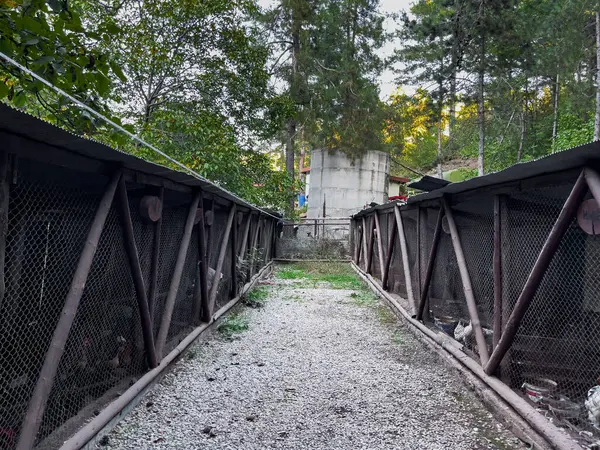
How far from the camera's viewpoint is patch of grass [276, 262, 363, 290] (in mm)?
10224

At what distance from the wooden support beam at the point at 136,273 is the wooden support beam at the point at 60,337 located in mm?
193

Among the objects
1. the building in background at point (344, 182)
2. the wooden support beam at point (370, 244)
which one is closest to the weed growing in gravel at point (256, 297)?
the wooden support beam at point (370, 244)

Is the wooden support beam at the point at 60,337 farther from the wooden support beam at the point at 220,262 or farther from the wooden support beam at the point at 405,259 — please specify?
the wooden support beam at the point at 405,259

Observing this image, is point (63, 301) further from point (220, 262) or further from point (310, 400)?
point (220, 262)

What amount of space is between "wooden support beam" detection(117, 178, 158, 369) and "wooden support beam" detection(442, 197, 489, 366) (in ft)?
8.54

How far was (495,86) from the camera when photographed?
17203mm

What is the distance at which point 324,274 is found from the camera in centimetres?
1205

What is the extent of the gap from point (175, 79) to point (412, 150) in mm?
30362

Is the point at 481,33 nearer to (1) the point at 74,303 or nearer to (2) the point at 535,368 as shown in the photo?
(2) the point at 535,368

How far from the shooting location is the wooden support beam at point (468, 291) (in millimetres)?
3413

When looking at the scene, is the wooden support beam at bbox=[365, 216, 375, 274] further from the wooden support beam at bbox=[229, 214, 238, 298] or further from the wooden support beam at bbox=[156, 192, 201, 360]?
the wooden support beam at bbox=[156, 192, 201, 360]

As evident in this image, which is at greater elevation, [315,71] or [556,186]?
[315,71]

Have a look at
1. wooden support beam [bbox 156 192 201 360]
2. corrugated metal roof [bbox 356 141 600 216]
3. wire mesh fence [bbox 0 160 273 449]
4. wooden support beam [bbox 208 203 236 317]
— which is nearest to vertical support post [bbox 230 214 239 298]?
wooden support beam [bbox 208 203 236 317]

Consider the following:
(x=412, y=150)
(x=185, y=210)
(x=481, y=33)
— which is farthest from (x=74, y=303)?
(x=412, y=150)
